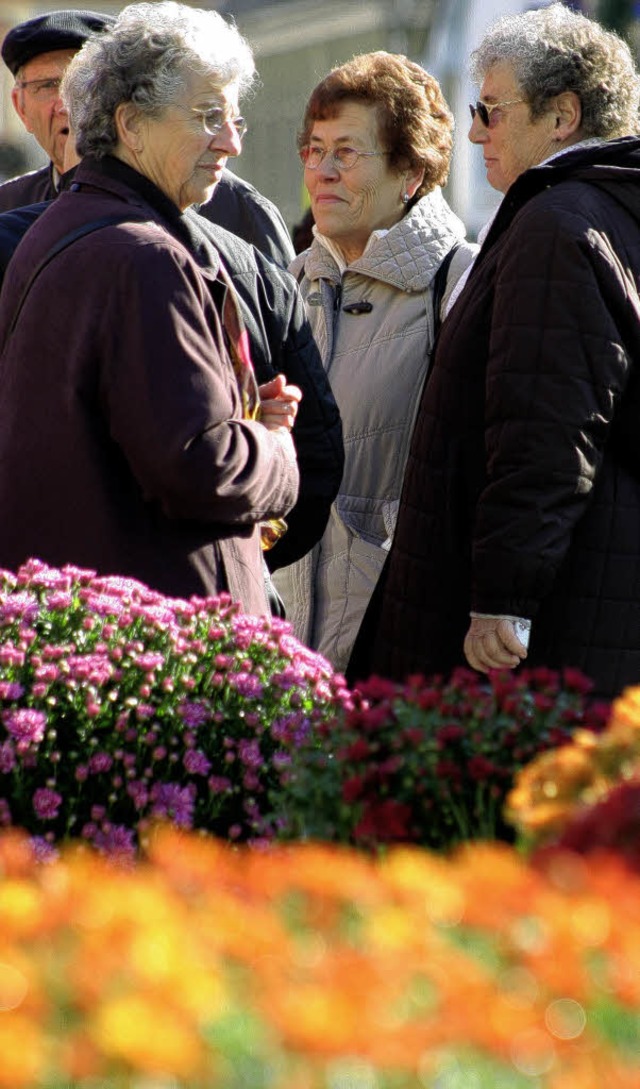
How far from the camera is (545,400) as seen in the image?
3752 mm

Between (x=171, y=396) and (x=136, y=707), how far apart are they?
563 millimetres

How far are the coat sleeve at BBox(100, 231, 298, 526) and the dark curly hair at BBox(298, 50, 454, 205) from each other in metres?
1.63

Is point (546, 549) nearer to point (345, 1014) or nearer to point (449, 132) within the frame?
point (449, 132)

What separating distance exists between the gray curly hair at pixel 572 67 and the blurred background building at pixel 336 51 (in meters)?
17.8

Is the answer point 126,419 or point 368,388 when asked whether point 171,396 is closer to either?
point 126,419

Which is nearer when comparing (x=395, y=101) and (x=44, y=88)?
(x=395, y=101)

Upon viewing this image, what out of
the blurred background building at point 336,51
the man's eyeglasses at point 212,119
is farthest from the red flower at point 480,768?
the blurred background building at point 336,51

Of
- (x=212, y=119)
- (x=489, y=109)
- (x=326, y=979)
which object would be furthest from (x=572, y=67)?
(x=326, y=979)

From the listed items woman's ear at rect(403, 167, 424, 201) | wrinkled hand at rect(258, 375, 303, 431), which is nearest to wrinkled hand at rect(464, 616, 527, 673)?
wrinkled hand at rect(258, 375, 303, 431)

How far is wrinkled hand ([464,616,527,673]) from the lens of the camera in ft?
12.5

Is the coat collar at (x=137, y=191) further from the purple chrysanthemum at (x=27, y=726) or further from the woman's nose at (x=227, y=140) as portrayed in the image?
the purple chrysanthemum at (x=27, y=726)

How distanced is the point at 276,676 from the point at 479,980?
1.82 metres

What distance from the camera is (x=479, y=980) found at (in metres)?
1.53

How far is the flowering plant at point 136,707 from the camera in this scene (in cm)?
314
